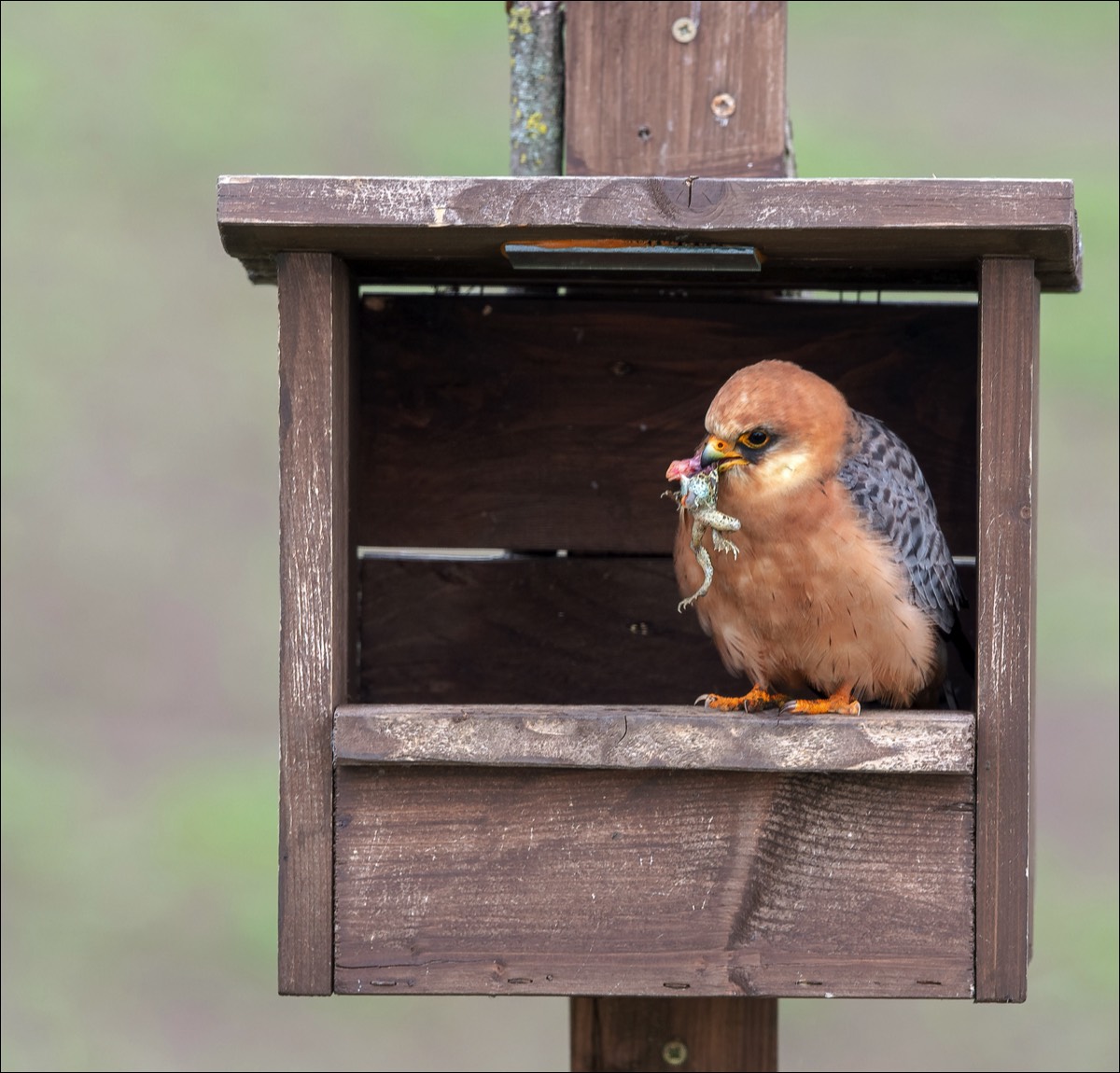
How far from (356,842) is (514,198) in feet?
3.12

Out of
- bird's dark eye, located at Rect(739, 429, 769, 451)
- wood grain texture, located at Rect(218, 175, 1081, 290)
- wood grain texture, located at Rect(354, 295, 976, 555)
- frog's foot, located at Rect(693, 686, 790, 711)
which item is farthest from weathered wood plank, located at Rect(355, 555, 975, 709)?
wood grain texture, located at Rect(218, 175, 1081, 290)

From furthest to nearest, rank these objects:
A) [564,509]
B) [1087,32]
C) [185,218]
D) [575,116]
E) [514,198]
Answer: [1087,32] < [185,218] < [564,509] < [575,116] < [514,198]

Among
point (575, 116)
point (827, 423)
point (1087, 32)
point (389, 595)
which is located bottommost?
point (389, 595)

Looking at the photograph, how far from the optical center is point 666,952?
2496mm

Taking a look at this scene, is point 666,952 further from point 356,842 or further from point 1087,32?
point 1087,32

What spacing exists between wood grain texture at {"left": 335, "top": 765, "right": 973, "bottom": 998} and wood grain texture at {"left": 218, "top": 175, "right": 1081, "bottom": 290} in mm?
771

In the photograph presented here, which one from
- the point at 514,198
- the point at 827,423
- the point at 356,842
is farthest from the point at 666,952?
the point at 514,198

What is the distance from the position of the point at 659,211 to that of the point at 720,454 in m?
0.43

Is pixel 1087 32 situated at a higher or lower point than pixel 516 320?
higher

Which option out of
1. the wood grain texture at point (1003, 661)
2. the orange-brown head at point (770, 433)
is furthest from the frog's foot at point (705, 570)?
the wood grain texture at point (1003, 661)

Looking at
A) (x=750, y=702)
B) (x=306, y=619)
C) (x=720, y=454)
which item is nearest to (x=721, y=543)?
(x=720, y=454)

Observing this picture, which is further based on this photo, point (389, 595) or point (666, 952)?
point (389, 595)

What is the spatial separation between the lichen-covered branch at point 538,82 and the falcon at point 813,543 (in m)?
0.68

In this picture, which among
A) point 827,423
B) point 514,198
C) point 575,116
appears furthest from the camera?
point 575,116
